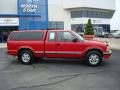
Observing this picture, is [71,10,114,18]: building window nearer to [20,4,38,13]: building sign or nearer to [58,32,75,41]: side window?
[20,4,38,13]: building sign

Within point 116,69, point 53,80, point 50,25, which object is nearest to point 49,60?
point 116,69

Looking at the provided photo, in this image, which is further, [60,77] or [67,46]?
[67,46]

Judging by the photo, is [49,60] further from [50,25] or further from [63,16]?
[63,16]

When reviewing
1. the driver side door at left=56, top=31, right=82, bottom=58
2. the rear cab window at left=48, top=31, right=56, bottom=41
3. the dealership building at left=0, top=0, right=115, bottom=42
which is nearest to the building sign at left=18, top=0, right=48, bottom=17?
the dealership building at left=0, top=0, right=115, bottom=42

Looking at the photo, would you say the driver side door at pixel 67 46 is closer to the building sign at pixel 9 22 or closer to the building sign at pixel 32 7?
the building sign at pixel 9 22

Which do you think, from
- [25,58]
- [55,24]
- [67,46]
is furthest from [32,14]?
[67,46]

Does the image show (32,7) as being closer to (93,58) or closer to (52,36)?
(52,36)

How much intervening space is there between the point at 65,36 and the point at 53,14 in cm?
5154

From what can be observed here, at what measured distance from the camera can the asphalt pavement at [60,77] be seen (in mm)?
9445

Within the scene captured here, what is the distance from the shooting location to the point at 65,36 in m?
14.6

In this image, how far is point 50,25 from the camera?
63812 millimetres

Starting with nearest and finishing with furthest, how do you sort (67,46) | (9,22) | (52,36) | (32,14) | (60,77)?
(60,77), (67,46), (52,36), (9,22), (32,14)

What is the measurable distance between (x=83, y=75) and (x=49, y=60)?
16.9 ft

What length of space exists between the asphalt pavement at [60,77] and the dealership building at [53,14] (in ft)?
107
